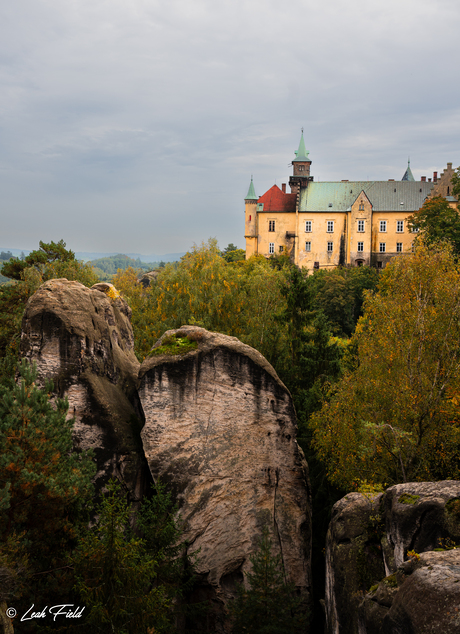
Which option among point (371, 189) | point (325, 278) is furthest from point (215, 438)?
point (371, 189)

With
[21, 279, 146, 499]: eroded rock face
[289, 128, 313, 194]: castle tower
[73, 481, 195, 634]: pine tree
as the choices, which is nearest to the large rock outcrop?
[73, 481, 195, 634]: pine tree

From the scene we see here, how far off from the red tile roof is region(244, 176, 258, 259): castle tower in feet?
5.51

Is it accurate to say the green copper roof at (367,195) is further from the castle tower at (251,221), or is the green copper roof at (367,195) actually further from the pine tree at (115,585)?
the pine tree at (115,585)

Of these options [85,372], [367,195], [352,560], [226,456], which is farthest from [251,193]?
[352,560]

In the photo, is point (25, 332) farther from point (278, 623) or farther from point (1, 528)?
point (278, 623)

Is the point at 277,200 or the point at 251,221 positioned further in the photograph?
the point at 251,221

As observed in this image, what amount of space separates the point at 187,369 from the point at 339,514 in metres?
7.50

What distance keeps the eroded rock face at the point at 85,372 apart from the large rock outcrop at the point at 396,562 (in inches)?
324

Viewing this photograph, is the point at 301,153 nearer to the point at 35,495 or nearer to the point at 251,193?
the point at 251,193

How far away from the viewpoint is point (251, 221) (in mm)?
90688

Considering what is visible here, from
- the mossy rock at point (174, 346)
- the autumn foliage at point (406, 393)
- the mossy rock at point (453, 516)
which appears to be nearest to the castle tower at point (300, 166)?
the autumn foliage at point (406, 393)

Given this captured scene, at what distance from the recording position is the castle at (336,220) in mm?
84938

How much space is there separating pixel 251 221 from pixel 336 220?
16.0 metres

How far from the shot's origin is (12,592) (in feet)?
35.6
